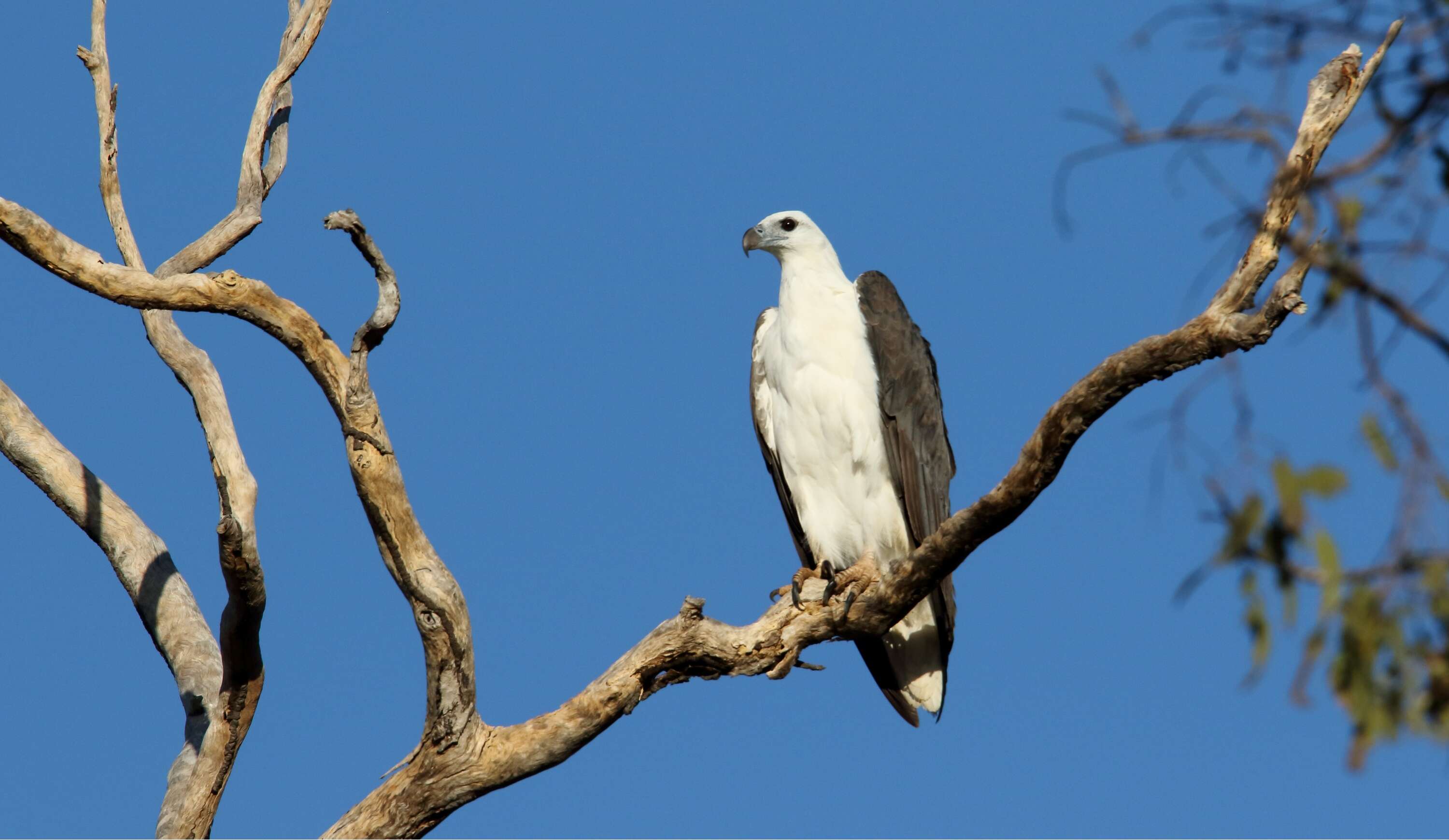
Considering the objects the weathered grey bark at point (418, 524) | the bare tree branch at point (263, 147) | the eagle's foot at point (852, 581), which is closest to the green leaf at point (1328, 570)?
the weathered grey bark at point (418, 524)

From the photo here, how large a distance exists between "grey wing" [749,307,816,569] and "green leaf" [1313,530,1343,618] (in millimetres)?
4148

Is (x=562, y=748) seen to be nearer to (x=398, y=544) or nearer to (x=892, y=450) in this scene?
(x=398, y=544)

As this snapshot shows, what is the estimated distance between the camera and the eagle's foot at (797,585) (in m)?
5.91

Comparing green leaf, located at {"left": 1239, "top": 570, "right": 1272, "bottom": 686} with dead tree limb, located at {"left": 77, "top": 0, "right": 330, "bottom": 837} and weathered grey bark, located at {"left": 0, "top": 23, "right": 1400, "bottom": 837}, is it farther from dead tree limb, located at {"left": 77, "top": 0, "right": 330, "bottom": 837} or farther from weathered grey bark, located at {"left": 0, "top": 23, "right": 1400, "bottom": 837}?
dead tree limb, located at {"left": 77, "top": 0, "right": 330, "bottom": 837}

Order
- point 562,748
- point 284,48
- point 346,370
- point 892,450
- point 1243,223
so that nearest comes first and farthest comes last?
1. point 1243,223
2. point 346,370
3. point 562,748
4. point 892,450
5. point 284,48

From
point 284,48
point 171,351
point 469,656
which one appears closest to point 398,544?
point 469,656

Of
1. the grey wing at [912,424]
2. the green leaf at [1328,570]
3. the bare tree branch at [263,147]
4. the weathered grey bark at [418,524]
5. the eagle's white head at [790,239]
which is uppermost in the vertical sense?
the bare tree branch at [263,147]

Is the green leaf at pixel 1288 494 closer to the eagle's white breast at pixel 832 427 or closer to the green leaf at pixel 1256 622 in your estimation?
the green leaf at pixel 1256 622

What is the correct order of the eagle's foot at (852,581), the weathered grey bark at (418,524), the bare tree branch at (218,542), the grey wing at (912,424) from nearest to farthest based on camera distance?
1. the weathered grey bark at (418,524)
2. the bare tree branch at (218,542)
3. the eagle's foot at (852,581)
4. the grey wing at (912,424)

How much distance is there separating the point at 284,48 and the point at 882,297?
3.67 metres

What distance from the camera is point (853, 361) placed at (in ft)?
22.5

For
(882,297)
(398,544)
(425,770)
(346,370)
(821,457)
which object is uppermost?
(882,297)

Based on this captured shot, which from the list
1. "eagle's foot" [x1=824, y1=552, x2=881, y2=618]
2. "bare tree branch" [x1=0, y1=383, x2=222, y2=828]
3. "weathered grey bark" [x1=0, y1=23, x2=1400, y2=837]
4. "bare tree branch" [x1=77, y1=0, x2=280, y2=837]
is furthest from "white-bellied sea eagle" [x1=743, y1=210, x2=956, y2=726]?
"bare tree branch" [x1=0, y1=383, x2=222, y2=828]

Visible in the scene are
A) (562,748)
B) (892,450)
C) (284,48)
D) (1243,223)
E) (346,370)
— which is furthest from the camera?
(284,48)
